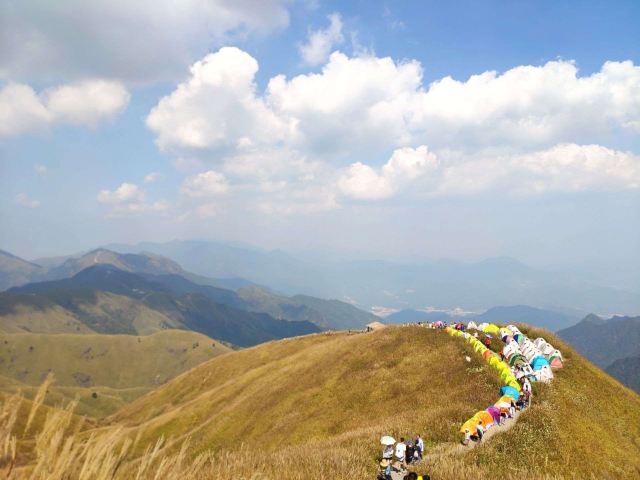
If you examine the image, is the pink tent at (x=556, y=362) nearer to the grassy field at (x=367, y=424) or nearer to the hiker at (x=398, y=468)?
the grassy field at (x=367, y=424)

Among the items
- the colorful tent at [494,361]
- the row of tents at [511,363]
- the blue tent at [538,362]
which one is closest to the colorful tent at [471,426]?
the row of tents at [511,363]

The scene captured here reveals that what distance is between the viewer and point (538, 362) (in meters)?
35.9

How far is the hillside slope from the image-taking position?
54.6ft

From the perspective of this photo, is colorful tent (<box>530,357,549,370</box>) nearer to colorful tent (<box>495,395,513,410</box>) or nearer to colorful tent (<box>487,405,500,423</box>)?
colorful tent (<box>495,395,513,410</box>)

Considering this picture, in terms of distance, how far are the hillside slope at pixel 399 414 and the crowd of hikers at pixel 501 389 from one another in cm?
98

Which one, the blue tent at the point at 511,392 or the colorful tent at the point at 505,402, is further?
the blue tent at the point at 511,392

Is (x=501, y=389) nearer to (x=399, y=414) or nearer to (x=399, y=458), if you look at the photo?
(x=399, y=414)

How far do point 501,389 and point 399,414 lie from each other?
329 inches

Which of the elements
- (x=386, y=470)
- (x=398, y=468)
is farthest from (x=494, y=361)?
(x=386, y=470)

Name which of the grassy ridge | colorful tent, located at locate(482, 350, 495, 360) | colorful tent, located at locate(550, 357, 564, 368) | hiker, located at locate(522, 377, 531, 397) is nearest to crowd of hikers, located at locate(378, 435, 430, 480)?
the grassy ridge

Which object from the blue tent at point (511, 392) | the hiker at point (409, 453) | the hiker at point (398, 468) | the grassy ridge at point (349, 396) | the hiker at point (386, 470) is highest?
the hiker at point (386, 470)

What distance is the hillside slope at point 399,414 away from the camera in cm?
1664

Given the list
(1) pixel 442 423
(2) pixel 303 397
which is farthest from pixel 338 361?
(1) pixel 442 423

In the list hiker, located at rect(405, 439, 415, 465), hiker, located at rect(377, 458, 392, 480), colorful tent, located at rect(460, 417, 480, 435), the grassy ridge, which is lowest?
the grassy ridge
